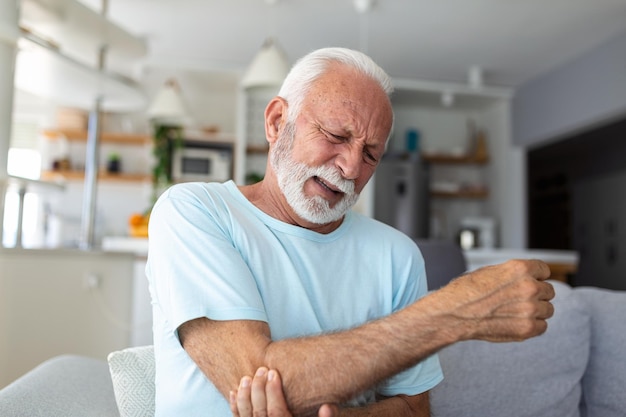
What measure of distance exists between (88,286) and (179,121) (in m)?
2.23

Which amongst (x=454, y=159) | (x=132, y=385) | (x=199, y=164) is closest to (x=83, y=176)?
(x=199, y=164)

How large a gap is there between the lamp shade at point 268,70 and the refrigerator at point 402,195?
9.53 feet

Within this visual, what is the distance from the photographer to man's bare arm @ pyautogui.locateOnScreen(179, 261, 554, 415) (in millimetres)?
870

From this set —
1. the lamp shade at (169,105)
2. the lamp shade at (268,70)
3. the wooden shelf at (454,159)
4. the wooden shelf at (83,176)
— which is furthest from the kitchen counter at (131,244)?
the wooden shelf at (454,159)

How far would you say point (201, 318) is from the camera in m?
0.96

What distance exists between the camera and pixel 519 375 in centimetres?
156

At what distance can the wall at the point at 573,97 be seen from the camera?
204 inches

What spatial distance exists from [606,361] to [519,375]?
0.88ft

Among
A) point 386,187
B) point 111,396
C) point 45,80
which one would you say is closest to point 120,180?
point 386,187

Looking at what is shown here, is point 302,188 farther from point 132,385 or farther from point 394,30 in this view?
point 394,30

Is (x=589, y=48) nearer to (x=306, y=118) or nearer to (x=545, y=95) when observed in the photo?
(x=545, y=95)

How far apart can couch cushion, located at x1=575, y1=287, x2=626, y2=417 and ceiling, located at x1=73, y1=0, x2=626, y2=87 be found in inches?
135

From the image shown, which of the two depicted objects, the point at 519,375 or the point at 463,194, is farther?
the point at 463,194

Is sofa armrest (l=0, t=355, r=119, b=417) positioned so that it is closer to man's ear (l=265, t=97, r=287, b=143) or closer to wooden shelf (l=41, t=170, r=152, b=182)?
man's ear (l=265, t=97, r=287, b=143)
